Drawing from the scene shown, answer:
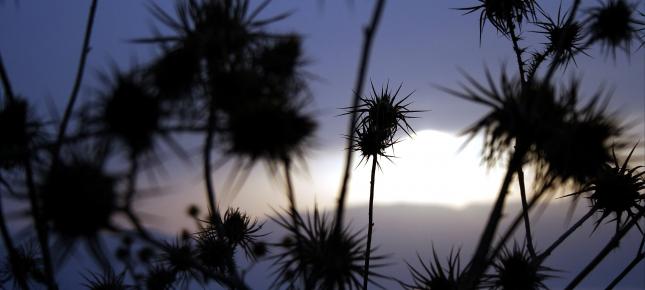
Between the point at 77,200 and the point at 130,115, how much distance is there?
2.26 feet

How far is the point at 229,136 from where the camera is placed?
2650 mm

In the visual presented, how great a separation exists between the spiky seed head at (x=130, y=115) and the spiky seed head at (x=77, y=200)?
1.42ft

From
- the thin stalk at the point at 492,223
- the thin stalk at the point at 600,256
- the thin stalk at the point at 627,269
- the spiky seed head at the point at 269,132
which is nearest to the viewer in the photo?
the thin stalk at the point at 492,223

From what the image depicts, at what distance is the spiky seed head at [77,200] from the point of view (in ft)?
7.52

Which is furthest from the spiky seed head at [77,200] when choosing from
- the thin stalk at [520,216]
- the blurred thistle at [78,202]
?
the thin stalk at [520,216]

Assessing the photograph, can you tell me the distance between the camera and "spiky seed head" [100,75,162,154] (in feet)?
9.03

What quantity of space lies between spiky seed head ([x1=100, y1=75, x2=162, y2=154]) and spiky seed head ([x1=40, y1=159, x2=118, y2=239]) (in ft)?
1.42

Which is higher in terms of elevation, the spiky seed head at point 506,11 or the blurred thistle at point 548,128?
the spiky seed head at point 506,11

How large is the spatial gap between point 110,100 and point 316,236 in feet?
5.96

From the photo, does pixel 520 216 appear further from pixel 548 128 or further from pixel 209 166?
pixel 209 166

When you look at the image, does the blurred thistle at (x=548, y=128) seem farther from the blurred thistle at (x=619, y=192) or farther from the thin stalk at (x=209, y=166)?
the blurred thistle at (x=619, y=192)

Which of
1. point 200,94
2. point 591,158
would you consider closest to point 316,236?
point 200,94

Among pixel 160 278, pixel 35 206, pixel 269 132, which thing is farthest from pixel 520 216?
pixel 160 278

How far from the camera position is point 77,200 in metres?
2.28
